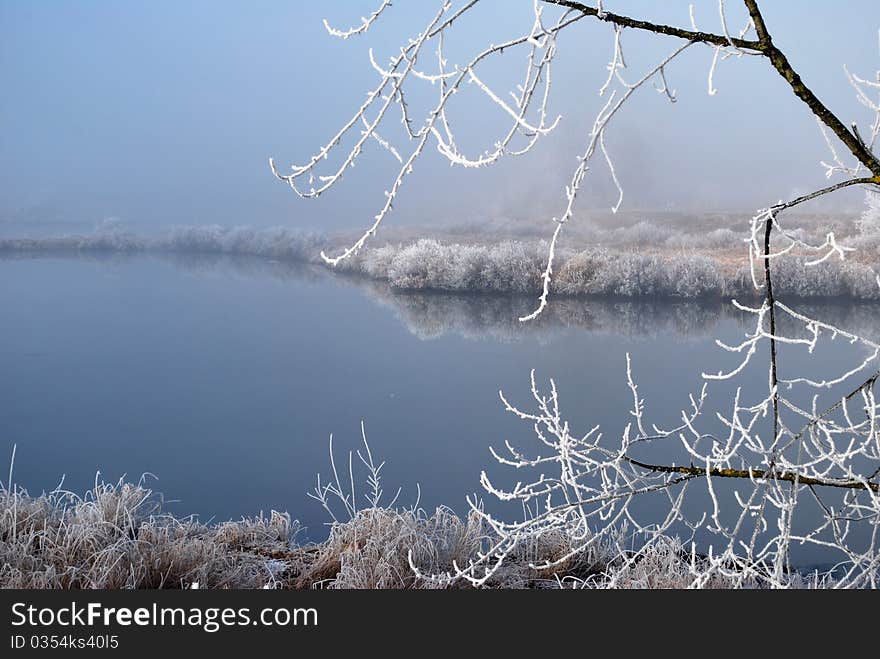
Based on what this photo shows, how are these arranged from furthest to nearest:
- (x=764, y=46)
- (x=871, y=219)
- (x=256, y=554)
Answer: (x=871, y=219)
(x=256, y=554)
(x=764, y=46)

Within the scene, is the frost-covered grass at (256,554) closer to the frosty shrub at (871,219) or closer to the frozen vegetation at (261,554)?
the frozen vegetation at (261,554)

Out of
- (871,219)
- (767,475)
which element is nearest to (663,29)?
(767,475)

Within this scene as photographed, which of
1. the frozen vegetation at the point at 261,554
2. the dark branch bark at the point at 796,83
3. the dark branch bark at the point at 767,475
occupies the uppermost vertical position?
the dark branch bark at the point at 796,83

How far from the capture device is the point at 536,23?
1.43 metres

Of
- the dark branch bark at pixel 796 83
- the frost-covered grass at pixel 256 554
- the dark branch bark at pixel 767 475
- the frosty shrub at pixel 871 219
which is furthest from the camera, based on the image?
the frosty shrub at pixel 871 219

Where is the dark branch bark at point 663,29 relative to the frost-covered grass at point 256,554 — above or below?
above

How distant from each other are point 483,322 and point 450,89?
171 inches

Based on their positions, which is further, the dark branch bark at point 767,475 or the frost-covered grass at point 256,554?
the frost-covered grass at point 256,554

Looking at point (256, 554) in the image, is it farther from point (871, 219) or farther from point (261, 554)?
point (871, 219)

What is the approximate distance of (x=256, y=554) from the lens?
2.91 meters

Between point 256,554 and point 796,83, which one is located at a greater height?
point 796,83

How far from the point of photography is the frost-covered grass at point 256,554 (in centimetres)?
244

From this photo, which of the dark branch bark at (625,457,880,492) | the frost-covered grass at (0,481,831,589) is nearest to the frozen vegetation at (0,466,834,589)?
the frost-covered grass at (0,481,831,589)

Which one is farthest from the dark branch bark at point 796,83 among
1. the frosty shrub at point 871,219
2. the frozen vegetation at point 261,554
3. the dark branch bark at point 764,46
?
the frosty shrub at point 871,219
